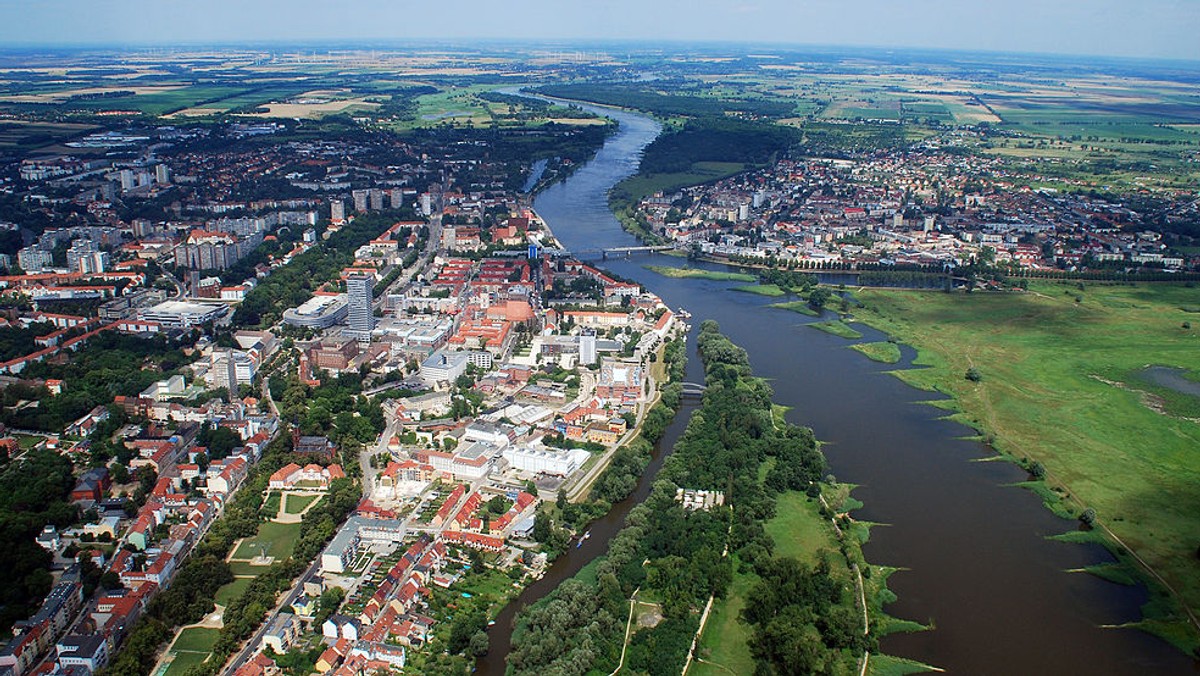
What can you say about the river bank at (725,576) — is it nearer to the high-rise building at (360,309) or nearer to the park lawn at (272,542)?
the park lawn at (272,542)

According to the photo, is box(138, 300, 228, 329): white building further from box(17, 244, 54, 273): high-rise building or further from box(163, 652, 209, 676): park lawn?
box(163, 652, 209, 676): park lawn

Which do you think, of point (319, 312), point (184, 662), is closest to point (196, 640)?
point (184, 662)

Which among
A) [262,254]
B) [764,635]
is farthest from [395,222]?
[764,635]

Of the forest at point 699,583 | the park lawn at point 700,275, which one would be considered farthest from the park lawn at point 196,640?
the park lawn at point 700,275

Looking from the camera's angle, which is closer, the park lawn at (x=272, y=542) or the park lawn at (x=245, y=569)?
the park lawn at (x=245, y=569)

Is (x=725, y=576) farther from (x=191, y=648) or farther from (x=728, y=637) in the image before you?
(x=191, y=648)

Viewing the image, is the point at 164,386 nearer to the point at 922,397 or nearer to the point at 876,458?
the point at 876,458

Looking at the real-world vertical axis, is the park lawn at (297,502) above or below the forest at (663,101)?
below
